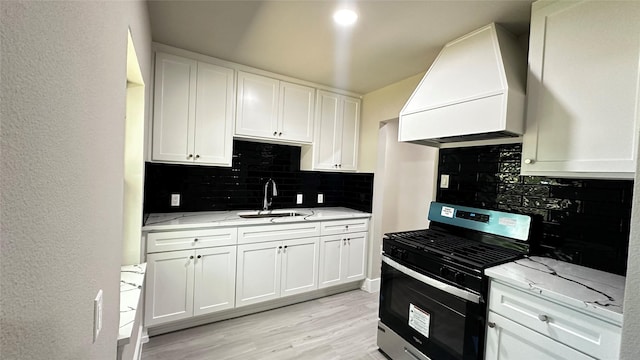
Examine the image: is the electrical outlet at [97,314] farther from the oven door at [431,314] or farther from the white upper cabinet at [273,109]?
the white upper cabinet at [273,109]

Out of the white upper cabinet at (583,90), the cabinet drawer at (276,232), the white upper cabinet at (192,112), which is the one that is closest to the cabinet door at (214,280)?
the cabinet drawer at (276,232)

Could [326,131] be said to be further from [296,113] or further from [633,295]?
[633,295]

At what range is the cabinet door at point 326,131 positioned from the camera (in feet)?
10.3

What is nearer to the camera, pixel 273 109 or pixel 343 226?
pixel 273 109

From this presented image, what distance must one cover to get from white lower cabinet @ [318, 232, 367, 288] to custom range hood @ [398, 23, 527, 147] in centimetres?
146

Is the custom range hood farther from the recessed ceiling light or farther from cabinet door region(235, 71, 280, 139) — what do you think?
cabinet door region(235, 71, 280, 139)

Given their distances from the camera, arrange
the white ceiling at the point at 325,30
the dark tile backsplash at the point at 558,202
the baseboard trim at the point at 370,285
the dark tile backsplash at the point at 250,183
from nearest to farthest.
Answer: the dark tile backsplash at the point at 558,202, the white ceiling at the point at 325,30, the dark tile backsplash at the point at 250,183, the baseboard trim at the point at 370,285

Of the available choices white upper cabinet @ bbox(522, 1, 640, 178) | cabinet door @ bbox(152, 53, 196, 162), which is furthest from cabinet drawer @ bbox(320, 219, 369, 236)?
white upper cabinet @ bbox(522, 1, 640, 178)

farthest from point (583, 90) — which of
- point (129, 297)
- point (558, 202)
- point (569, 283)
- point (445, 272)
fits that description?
point (129, 297)

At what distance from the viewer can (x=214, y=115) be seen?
2545 mm

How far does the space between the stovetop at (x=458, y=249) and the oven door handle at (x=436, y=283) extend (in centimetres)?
16

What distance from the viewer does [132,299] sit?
4.53ft

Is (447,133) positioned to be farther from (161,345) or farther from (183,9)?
(161,345)

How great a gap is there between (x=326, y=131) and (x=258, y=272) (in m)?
1.71
